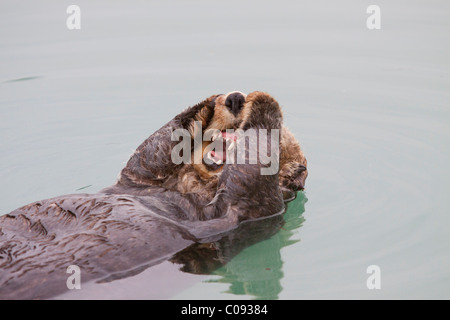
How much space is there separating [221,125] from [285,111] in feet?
7.69

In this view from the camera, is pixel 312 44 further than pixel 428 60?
Yes

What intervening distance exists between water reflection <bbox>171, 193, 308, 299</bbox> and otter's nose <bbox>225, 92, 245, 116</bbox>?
0.70 m

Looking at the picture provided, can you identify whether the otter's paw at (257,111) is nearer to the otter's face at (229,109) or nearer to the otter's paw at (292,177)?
the otter's face at (229,109)

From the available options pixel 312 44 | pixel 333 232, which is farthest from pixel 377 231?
pixel 312 44

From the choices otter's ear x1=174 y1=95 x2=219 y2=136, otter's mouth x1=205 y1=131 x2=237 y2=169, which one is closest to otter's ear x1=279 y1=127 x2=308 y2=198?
otter's mouth x1=205 y1=131 x2=237 y2=169

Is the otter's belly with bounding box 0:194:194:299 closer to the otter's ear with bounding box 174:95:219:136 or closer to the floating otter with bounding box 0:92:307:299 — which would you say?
the floating otter with bounding box 0:92:307:299

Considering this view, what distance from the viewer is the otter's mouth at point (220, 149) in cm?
415

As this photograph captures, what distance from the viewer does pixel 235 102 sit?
4070 mm

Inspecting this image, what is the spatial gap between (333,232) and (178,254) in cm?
109

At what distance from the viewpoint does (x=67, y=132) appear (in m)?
6.24

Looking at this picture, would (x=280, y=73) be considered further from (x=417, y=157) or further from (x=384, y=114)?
(x=417, y=157)

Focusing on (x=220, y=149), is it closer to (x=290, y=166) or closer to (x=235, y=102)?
(x=235, y=102)

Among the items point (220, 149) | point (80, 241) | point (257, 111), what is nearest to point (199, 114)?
point (220, 149)

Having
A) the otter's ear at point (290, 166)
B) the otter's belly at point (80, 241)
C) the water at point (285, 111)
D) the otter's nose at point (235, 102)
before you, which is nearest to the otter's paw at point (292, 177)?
the otter's ear at point (290, 166)
